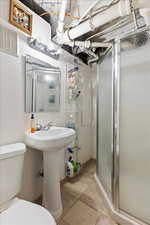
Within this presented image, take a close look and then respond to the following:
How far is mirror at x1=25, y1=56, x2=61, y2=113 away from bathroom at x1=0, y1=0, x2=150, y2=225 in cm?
1

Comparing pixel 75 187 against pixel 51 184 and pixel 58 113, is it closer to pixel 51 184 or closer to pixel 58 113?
pixel 51 184

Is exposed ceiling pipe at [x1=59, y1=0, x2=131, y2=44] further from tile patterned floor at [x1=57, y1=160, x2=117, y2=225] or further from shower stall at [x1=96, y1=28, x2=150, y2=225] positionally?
tile patterned floor at [x1=57, y1=160, x2=117, y2=225]

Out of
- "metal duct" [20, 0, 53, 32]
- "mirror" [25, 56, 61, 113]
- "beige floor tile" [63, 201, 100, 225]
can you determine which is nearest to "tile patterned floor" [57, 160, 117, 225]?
"beige floor tile" [63, 201, 100, 225]

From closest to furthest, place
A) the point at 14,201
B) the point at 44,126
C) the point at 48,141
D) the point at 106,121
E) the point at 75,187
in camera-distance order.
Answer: the point at 14,201 < the point at 48,141 < the point at 44,126 < the point at 106,121 < the point at 75,187

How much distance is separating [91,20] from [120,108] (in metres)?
0.90

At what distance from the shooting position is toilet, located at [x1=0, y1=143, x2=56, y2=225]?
755 millimetres

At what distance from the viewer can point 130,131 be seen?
3.92ft

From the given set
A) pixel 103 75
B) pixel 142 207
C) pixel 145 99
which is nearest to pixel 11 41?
pixel 103 75

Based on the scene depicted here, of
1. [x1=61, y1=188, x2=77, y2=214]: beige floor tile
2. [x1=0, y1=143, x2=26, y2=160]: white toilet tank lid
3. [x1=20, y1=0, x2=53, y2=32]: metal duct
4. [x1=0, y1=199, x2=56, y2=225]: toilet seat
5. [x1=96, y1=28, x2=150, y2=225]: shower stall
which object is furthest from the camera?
[x1=61, y1=188, x2=77, y2=214]: beige floor tile

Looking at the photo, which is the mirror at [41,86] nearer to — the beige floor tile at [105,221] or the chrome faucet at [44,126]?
the chrome faucet at [44,126]

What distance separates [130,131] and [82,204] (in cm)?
101

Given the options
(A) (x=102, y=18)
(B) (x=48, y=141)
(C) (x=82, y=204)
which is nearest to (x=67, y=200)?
(C) (x=82, y=204)

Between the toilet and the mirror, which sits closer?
the toilet

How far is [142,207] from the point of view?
3.69 feet
